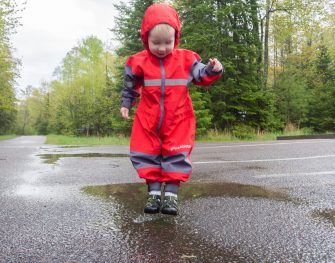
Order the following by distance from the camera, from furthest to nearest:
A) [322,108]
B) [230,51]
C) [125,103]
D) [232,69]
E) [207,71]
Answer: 1. [322,108]
2. [230,51]
3. [232,69]
4. [125,103]
5. [207,71]

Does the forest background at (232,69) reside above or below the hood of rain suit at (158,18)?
above

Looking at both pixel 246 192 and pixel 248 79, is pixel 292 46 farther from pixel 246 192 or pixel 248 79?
pixel 246 192

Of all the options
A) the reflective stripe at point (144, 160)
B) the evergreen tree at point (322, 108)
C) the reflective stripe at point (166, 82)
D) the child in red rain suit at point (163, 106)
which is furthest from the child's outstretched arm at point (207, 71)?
the evergreen tree at point (322, 108)

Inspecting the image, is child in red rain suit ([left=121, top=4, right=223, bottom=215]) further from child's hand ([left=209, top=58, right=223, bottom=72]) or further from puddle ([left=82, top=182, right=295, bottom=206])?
puddle ([left=82, top=182, right=295, bottom=206])

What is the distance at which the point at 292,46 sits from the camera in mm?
42281

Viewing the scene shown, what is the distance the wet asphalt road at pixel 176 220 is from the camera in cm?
190

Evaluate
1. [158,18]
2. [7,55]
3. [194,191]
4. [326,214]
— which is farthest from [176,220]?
[7,55]

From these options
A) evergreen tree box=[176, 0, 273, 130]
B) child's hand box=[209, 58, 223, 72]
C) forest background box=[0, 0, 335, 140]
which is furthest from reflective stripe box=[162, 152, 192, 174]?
evergreen tree box=[176, 0, 273, 130]

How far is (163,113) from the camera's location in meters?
2.85

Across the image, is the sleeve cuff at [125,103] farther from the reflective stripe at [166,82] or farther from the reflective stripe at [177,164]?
the reflective stripe at [177,164]

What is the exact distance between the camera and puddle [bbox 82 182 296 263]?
6.10 feet

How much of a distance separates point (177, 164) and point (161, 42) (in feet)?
3.15

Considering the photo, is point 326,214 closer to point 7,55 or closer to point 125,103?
point 125,103

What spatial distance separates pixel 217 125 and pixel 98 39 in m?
28.0
